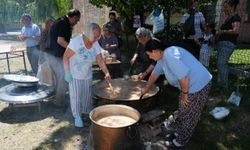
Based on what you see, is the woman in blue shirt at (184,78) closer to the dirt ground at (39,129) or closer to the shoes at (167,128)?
the shoes at (167,128)

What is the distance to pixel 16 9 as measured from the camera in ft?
101

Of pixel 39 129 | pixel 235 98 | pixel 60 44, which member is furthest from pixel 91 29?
pixel 235 98

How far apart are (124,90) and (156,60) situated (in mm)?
1404

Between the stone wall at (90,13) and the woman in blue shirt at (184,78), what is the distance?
11.0m

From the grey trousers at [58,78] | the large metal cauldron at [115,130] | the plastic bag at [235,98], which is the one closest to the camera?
the large metal cauldron at [115,130]

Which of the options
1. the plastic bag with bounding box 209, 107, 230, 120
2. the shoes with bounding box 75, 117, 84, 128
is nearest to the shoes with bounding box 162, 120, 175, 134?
the plastic bag with bounding box 209, 107, 230, 120

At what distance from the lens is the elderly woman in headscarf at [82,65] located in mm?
5078

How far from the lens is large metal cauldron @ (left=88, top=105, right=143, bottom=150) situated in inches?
160

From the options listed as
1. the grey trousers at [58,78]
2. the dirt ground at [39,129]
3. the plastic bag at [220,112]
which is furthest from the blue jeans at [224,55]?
the grey trousers at [58,78]

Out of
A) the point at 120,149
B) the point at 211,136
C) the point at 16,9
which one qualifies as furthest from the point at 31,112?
the point at 16,9

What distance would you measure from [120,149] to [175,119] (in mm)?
1290

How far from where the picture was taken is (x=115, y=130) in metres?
4.04

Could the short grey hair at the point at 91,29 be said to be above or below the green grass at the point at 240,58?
above

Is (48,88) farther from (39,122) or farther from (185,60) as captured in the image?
(185,60)
